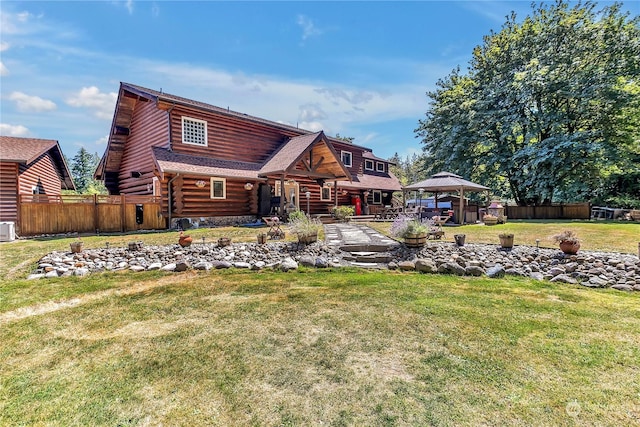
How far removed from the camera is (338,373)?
2738 mm

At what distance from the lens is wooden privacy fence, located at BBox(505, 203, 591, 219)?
2064cm

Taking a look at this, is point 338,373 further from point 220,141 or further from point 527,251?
point 220,141

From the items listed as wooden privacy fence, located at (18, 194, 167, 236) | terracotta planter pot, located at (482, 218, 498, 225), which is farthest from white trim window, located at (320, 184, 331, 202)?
wooden privacy fence, located at (18, 194, 167, 236)

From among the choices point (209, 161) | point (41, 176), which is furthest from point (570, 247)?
point (41, 176)

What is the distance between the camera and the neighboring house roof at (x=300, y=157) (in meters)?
15.2

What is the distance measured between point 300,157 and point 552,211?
18.7 meters

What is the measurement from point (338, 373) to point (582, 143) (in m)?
23.7

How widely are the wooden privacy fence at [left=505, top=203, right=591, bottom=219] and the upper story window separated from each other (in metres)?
21.5

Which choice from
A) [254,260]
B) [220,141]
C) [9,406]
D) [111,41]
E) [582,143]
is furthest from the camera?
[582,143]

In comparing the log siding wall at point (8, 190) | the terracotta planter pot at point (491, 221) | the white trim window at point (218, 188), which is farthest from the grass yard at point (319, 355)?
the log siding wall at point (8, 190)

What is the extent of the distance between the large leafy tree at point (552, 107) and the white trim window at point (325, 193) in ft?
35.1

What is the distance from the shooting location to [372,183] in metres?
25.1

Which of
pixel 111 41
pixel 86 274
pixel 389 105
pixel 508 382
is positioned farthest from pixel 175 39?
pixel 508 382

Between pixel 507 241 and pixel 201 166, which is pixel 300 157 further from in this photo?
pixel 507 241
